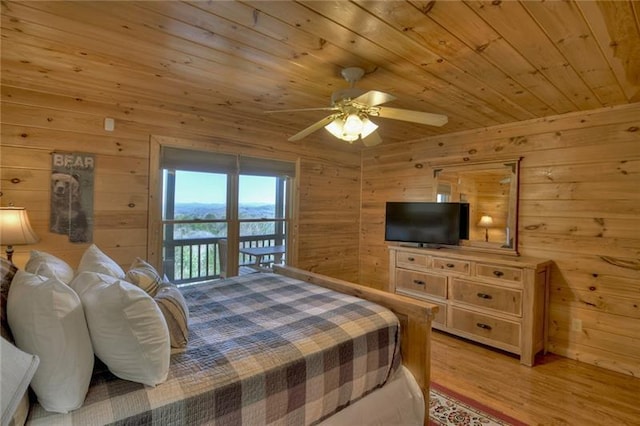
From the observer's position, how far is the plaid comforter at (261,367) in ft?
3.84

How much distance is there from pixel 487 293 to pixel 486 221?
2.80 feet

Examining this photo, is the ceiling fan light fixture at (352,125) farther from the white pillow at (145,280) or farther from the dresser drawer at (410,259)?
the dresser drawer at (410,259)

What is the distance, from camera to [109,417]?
1.08 m

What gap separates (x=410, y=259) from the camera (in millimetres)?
3869

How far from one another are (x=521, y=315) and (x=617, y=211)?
1228 mm

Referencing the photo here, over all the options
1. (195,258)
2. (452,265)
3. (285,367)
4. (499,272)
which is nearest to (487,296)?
(499,272)

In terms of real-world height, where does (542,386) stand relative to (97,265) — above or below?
below

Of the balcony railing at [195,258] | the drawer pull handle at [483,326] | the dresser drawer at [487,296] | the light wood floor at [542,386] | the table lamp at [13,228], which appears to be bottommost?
the light wood floor at [542,386]

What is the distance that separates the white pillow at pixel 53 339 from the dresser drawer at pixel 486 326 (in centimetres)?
325

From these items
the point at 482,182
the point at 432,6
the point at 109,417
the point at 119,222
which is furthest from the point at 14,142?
the point at 482,182

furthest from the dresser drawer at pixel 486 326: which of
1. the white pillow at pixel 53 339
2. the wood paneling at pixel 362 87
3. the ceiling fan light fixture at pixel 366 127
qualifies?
the white pillow at pixel 53 339

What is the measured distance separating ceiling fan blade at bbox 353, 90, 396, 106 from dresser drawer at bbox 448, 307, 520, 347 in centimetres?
250

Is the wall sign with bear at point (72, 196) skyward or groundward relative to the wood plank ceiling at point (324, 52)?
groundward

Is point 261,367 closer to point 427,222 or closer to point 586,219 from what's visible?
point 427,222
